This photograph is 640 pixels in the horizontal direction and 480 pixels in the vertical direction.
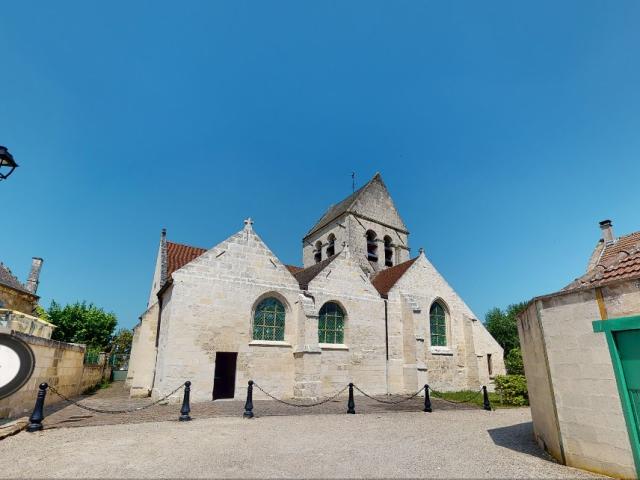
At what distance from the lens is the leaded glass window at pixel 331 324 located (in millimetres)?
15944

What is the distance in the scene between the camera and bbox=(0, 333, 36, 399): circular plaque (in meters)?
Answer: 7.89

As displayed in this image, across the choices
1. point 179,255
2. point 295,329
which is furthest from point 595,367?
point 179,255

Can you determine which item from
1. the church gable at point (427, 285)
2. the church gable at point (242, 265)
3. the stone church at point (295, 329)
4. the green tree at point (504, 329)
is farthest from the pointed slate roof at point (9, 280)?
the green tree at point (504, 329)

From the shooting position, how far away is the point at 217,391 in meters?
15.7

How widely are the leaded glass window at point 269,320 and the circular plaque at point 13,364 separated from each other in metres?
7.49

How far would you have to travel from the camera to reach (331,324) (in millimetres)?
16297

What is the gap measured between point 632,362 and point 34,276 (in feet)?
110

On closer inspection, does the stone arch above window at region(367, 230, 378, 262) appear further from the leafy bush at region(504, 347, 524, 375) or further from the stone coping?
the stone coping

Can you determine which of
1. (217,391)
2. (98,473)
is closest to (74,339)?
(217,391)

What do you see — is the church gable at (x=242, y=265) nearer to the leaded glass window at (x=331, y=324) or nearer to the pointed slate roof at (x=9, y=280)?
the leaded glass window at (x=331, y=324)

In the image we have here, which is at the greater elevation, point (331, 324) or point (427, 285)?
point (427, 285)

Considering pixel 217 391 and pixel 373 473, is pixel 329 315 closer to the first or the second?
pixel 217 391

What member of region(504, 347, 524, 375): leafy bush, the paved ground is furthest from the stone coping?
region(504, 347, 524, 375): leafy bush

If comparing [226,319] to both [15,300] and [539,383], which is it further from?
[15,300]
